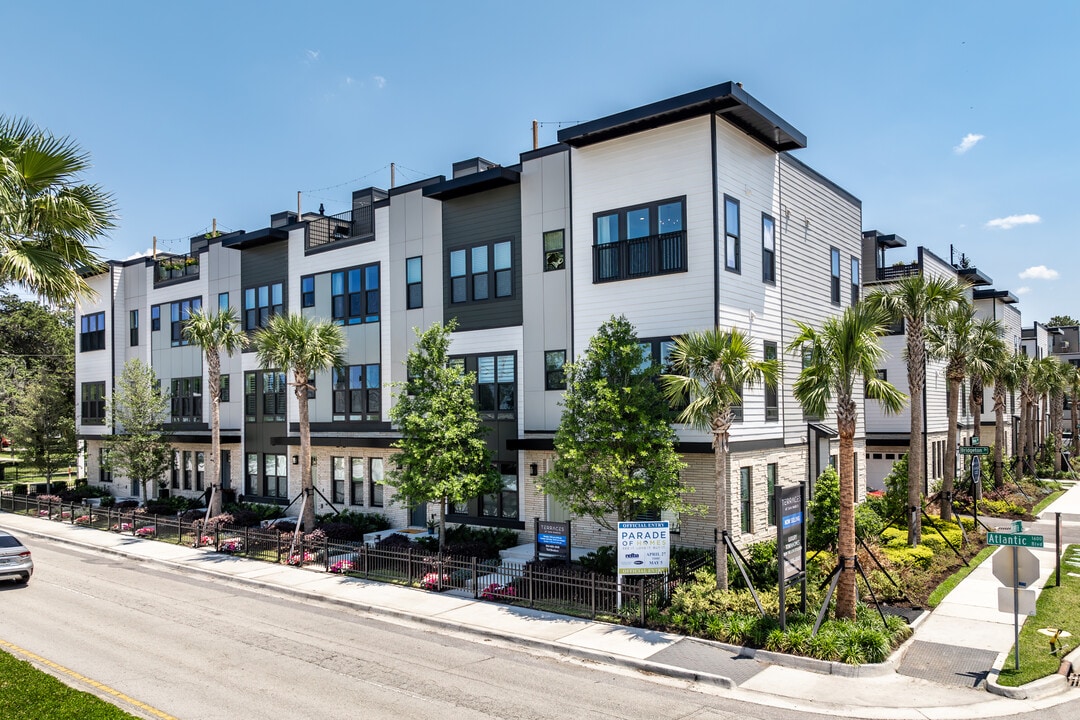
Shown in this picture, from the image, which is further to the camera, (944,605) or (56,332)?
(56,332)

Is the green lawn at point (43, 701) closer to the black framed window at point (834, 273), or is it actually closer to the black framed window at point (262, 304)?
the black framed window at point (262, 304)

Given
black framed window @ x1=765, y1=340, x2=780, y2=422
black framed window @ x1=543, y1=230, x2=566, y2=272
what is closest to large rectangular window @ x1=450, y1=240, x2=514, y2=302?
black framed window @ x1=543, y1=230, x2=566, y2=272

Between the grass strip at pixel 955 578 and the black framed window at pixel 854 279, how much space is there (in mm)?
11185

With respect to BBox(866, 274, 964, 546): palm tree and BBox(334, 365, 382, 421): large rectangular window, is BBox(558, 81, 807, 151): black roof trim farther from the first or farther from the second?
BBox(334, 365, 382, 421): large rectangular window

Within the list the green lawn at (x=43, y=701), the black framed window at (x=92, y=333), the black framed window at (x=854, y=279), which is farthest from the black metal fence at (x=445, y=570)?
the black framed window at (x=854, y=279)

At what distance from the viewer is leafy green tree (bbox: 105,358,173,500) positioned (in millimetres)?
36844

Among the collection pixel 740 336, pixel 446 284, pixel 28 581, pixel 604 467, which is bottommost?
pixel 28 581

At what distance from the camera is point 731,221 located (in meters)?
23.0

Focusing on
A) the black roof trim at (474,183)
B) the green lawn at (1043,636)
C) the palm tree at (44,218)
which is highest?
the black roof trim at (474,183)

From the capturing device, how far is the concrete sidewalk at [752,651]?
13055mm

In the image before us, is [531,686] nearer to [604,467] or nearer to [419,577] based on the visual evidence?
[604,467]

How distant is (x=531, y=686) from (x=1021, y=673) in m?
8.79

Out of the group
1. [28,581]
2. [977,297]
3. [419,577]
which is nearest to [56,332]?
[28,581]

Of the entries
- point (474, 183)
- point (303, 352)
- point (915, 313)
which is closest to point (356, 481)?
point (303, 352)
